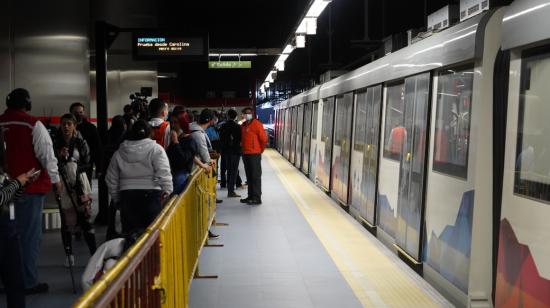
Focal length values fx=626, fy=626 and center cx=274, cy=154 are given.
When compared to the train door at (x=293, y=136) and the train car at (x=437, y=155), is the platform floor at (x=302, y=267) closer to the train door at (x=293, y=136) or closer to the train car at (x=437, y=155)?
the train car at (x=437, y=155)

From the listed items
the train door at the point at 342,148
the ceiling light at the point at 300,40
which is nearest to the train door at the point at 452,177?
the train door at the point at 342,148

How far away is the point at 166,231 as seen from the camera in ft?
12.1

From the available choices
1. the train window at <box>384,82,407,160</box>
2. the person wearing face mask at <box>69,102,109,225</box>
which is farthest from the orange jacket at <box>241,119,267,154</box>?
the train window at <box>384,82,407,160</box>

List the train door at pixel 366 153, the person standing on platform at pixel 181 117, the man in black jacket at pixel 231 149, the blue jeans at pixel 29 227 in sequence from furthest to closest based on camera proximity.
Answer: the man in black jacket at pixel 231 149 → the train door at pixel 366 153 → the person standing on platform at pixel 181 117 → the blue jeans at pixel 29 227

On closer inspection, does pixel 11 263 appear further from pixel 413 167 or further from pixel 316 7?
pixel 316 7

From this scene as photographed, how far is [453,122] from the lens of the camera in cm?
577

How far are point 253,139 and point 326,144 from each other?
2.65 m

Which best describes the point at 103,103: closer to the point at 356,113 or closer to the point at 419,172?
the point at 356,113

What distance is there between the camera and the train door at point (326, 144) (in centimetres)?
1365

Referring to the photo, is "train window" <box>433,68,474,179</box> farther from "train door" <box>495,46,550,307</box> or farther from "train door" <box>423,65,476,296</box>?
"train door" <box>495,46,550,307</box>

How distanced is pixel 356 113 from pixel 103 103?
4243mm

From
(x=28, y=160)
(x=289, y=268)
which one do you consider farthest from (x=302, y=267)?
(x=28, y=160)

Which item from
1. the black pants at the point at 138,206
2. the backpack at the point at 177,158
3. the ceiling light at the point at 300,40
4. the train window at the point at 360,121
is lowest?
the black pants at the point at 138,206

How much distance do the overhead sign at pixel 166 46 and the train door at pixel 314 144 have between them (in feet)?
15.5
